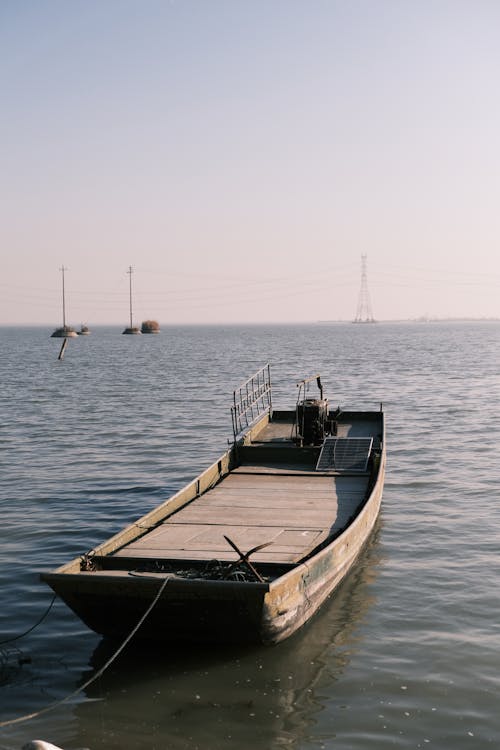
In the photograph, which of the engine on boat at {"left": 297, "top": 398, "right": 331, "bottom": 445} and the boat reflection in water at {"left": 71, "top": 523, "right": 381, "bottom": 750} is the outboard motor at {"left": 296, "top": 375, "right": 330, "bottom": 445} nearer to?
the engine on boat at {"left": 297, "top": 398, "right": 331, "bottom": 445}

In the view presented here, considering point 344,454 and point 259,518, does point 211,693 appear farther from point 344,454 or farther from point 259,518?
point 344,454

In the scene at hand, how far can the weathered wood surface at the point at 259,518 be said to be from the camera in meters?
12.7

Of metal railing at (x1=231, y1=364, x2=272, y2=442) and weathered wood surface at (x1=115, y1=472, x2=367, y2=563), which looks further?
metal railing at (x1=231, y1=364, x2=272, y2=442)

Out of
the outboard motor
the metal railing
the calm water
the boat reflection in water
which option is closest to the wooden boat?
the boat reflection in water

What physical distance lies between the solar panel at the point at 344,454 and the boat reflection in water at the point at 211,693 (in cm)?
747

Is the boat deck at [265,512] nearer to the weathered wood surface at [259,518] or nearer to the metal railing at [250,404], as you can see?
the weathered wood surface at [259,518]

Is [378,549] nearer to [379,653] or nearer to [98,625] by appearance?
[379,653]

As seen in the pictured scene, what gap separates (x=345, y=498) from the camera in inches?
664

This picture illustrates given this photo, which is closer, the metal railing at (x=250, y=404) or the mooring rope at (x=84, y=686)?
the mooring rope at (x=84, y=686)

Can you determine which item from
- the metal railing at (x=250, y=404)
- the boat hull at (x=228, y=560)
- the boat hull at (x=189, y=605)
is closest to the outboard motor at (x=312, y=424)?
the metal railing at (x=250, y=404)

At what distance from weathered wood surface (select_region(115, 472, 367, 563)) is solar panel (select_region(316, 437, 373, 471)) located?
2.79 feet

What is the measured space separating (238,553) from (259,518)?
3.69 meters

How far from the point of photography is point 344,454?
20281 millimetres

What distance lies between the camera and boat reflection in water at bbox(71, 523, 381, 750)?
30.9ft
